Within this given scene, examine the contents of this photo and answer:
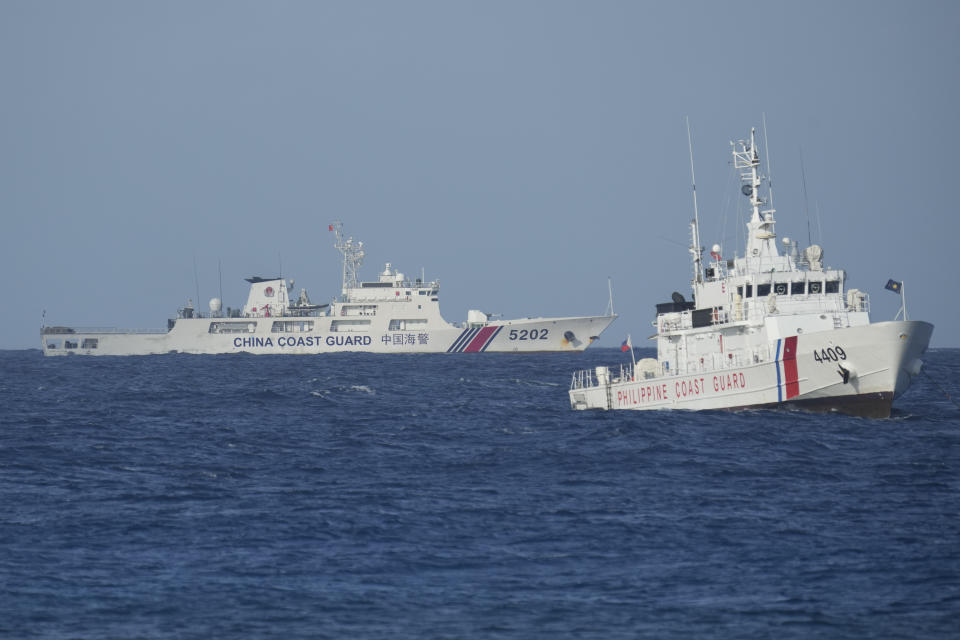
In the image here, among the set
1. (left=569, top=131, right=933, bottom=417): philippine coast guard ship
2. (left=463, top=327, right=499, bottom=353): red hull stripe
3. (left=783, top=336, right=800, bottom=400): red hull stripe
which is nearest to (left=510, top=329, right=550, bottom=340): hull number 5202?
(left=463, top=327, right=499, bottom=353): red hull stripe

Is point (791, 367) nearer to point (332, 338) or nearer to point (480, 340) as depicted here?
point (480, 340)

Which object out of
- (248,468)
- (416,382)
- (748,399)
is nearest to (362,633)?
(248,468)

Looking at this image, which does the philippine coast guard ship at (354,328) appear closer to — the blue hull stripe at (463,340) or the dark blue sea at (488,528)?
the blue hull stripe at (463,340)

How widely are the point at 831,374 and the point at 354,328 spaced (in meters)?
80.1

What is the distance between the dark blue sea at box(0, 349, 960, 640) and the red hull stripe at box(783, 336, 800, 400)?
926mm

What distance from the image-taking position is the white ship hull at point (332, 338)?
347 feet

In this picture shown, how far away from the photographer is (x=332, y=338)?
110 metres

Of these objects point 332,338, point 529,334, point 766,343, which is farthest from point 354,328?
point 766,343

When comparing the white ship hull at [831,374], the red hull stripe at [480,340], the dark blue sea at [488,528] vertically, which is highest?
the red hull stripe at [480,340]

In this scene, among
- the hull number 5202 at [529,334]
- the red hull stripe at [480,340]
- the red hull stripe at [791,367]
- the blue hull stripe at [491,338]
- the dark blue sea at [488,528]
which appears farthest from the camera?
the red hull stripe at [480,340]

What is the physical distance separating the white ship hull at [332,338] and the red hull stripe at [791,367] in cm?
7146

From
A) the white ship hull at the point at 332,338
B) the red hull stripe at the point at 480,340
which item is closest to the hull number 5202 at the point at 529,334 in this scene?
the white ship hull at the point at 332,338

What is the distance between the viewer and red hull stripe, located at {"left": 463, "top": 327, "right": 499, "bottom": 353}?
106m

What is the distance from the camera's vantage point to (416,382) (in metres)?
61.3
